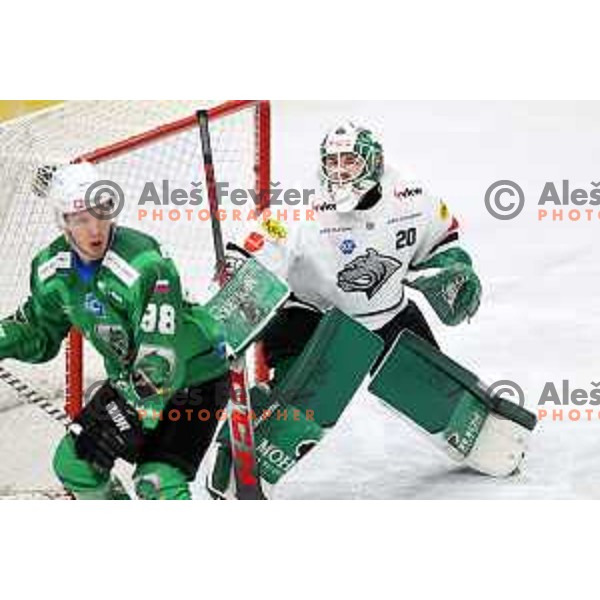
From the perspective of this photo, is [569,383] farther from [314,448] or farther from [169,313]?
[169,313]

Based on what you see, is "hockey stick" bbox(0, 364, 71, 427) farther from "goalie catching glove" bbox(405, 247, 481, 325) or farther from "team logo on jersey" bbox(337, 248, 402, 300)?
"goalie catching glove" bbox(405, 247, 481, 325)

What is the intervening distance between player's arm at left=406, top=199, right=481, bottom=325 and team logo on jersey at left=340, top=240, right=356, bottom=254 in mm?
123

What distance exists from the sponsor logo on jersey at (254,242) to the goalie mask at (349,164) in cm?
16

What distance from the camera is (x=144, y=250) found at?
2.73 meters

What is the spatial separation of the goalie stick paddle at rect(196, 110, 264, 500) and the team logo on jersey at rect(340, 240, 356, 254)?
23cm

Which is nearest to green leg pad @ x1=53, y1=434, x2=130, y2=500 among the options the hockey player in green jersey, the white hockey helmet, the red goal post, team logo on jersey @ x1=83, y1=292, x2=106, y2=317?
the hockey player in green jersey

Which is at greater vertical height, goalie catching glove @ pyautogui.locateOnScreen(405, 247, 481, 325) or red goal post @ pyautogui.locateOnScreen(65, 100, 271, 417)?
red goal post @ pyautogui.locateOnScreen(65, 100, 271, 417)

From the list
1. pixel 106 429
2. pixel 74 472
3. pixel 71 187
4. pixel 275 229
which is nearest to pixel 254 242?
pixel 275 229

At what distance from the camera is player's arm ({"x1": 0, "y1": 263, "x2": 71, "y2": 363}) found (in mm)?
2760

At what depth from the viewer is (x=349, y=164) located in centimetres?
275

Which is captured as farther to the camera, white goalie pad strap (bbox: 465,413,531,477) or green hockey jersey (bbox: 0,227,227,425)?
white goalie pad strap (bbox: 465,413,531,477)

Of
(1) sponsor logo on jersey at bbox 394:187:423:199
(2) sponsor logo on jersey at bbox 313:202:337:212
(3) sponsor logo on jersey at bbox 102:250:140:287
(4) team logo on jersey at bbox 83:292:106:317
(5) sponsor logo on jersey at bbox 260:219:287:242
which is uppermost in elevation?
(1) sponsor logo on jersey at bbox 394:187:423:199

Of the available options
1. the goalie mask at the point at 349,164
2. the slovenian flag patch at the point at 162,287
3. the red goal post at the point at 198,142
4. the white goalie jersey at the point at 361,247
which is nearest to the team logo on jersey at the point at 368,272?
the white goalie jersey at the point at 361,247

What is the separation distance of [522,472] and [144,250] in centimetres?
85
